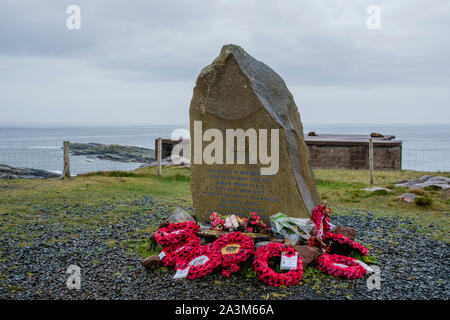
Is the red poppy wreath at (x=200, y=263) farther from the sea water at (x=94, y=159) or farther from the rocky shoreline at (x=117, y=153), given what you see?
the rocky shoreline at (x=117, y=153)

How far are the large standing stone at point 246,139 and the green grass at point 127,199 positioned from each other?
1.67 m

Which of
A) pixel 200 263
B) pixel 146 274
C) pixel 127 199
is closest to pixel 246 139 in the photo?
pixel 200 263

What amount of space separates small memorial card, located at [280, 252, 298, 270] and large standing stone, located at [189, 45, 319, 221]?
1.12 meters

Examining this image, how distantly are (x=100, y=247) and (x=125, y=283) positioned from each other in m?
1.65

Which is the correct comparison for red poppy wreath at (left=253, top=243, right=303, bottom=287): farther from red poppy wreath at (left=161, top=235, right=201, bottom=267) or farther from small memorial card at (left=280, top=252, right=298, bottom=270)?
red poppy wreath at (left=161, top=235, right=201, bottom=267)

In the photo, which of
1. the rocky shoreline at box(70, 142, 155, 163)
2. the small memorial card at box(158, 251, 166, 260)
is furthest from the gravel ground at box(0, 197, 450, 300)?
the rocky shoreline at box(70, 142, 155, 163)

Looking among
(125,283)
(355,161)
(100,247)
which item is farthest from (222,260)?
(355,161)

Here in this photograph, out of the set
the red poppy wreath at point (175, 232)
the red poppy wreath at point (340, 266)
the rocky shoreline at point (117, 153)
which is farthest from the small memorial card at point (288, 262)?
the rocky shoreline at point (117, 153)

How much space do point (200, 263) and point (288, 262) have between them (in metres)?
1.17

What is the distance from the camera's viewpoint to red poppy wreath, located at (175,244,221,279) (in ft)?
18.1

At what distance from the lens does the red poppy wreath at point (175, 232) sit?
625 cm

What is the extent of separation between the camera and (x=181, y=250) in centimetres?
595

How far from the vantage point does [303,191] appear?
6.60 m

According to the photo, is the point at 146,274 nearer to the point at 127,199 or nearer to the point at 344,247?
the point at 344,247
